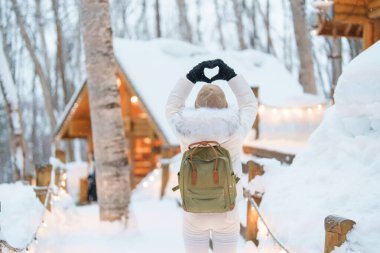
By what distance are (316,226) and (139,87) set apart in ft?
29.5

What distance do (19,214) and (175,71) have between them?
922 cm

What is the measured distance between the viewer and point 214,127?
3115mm

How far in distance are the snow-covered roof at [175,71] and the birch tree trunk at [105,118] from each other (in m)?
4.10

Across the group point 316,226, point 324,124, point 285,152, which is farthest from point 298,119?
point 316,226

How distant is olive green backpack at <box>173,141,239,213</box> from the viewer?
3.08m

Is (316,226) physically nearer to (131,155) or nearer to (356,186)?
(356,186)

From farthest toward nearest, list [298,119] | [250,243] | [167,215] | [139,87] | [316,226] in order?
1. [139,87]
2. [298,119]
3. [167,215]
4. [250,243]
5. [316,226]

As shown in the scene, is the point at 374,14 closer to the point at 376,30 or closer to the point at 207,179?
the point at 376,30

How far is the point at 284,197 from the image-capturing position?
177 inches

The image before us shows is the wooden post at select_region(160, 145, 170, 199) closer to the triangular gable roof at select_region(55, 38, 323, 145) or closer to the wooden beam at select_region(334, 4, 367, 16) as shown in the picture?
the triangular gable roof at select_region(55, 38, 323, 145)

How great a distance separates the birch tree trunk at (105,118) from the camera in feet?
21.7

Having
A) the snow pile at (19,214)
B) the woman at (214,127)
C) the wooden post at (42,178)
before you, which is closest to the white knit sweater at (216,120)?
the woman at (214,127)

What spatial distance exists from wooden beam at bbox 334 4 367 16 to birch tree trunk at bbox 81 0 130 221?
17.4 ft

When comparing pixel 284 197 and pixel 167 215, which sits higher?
pixel 284 197
